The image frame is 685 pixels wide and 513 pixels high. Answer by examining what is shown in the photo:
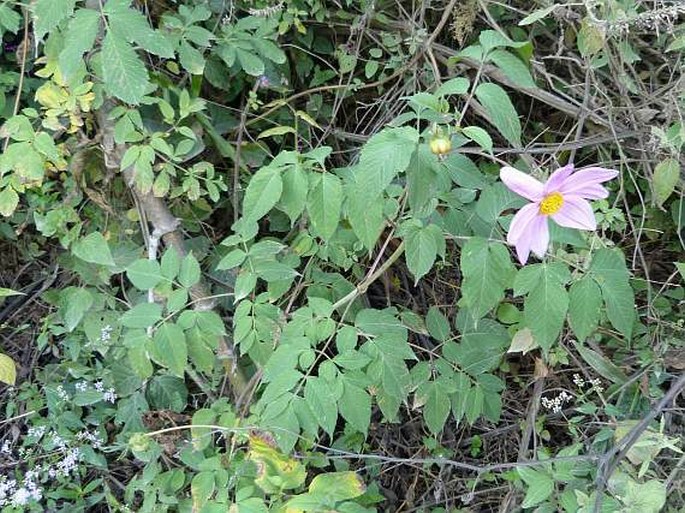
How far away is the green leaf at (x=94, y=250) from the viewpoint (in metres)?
1.65

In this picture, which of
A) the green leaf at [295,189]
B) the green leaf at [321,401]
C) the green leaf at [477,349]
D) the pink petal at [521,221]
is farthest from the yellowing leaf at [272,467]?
the pink petal at [521,221]

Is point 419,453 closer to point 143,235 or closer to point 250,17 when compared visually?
point 143,235

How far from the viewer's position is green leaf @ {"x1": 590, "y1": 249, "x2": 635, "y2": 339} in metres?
1.14

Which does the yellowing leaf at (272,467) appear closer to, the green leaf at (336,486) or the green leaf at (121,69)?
the green leaf at (336,486)

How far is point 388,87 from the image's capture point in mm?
1978

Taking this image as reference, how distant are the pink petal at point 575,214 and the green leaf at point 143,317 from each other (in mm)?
745

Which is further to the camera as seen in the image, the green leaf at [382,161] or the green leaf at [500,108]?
the green leaf at [500,108]

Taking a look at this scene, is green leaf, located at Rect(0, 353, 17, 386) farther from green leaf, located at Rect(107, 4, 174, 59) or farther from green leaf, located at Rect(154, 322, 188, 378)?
green leaf, located at Rect(107, 4, 174, 59)

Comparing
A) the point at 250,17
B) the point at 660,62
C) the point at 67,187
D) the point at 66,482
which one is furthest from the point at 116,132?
the point at 660,62

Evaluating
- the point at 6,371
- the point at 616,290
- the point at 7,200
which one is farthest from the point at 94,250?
the point at 616,290

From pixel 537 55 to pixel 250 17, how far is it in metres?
0.74

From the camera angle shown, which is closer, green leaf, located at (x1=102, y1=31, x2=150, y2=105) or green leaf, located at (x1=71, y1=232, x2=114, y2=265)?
green leaf, located at (x1=102, y1=31, x2=150, y2=105)

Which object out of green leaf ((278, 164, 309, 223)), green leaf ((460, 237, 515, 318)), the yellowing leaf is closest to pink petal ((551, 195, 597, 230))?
green leaf ((460, 237, 515, 318))

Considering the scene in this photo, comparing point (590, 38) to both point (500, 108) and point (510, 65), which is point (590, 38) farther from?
point (500, 108)
